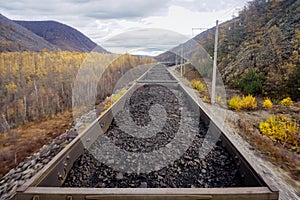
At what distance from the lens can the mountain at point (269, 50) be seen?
29.6 feet

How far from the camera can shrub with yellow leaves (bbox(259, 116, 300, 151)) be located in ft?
13.4

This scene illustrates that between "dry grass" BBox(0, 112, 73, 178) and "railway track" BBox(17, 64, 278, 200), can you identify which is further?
"dry grass" BBox(0, 112, 73, 178)

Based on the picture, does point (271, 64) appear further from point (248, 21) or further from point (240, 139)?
point (248, 21)

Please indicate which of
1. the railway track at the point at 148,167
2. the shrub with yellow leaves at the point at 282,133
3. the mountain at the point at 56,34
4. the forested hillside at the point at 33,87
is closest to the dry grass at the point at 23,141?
the forested hillside at the point at 33,87

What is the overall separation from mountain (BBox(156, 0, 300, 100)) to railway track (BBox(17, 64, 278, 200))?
601cm

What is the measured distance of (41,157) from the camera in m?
3.49

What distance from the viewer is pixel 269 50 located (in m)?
11.8

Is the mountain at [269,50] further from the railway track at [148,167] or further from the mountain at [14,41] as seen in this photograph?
the mountain at [14,41]

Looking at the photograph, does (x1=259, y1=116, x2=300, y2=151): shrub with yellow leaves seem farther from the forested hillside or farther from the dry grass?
the forested hillside

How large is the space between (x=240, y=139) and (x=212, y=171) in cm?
166

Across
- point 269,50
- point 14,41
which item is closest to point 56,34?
point 14,41

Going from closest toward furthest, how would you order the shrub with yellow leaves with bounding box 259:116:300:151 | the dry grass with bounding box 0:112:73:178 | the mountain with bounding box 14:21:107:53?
the dry grass with bounding box 0:112:73:178 → the shrub with yellow leaves with bounding box 259:116:300:151 → the mountain with bounding box 14:21:107:53

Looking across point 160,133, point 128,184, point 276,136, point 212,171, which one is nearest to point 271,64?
point 276,136

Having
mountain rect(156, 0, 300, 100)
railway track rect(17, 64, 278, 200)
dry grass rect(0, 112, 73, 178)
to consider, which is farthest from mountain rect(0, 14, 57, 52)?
railway track rect(17, 64, 278, 200)
